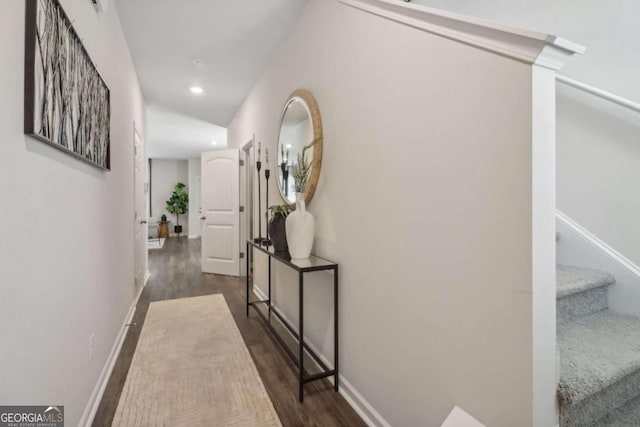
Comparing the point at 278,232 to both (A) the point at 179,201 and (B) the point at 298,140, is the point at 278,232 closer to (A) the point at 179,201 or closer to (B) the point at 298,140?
(B) the point at 298,140

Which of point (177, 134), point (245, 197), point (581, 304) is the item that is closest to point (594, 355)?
point (581, 304)

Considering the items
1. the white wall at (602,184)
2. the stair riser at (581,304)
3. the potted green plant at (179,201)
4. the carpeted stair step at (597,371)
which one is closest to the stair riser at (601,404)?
the carpeted stair step at (597,371)

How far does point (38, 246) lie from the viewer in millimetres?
1043

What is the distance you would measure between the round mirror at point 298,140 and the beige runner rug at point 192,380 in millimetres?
1294

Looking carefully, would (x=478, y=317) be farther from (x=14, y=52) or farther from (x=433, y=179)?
(x=14, y=52)

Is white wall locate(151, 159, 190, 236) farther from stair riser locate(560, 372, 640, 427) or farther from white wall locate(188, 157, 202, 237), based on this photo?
stair riser locate(560, 372, 640, 427)

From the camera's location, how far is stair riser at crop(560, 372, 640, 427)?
99 centimetres

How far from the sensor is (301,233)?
203 cm

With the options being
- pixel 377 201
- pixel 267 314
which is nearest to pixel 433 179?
pixel 377 201

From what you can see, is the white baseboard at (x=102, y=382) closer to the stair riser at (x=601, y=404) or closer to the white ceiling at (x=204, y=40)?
the stair riser at (x=601, y=404)

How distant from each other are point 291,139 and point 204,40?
4.40 feet

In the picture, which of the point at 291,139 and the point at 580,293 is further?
the point at 291,139

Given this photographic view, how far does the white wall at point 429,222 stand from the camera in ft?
2.98

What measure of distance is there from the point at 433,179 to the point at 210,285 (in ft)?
12.6
